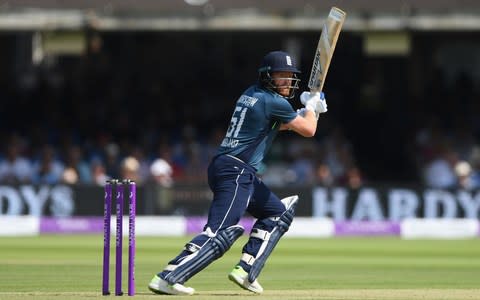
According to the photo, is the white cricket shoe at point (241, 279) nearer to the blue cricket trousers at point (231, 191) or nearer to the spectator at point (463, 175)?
the blue cricket trousers at point (231, 191)

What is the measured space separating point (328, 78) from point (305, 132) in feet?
41.6

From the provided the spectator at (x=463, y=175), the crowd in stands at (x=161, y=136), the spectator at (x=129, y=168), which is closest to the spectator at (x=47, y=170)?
the crowd in stands at (x=161, y=136)

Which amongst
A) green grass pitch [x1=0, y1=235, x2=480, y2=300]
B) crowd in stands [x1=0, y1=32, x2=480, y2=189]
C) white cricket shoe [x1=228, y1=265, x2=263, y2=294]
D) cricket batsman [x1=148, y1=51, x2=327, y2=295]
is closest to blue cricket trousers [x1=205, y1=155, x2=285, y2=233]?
cricket batsman [x1=148, y1=51, x2=327, y2=295]

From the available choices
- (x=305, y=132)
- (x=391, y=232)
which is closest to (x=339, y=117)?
(x=391, y=232)

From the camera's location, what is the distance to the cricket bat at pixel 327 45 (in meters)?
6.71

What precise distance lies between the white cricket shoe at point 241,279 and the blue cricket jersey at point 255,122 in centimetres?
60

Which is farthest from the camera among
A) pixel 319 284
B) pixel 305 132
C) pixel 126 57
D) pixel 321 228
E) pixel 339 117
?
pixel 126 57

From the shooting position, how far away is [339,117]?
60.6 ft

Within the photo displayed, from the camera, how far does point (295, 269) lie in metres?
9.38

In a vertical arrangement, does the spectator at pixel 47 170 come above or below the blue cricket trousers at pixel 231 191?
below

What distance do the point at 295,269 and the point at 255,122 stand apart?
3156 mm

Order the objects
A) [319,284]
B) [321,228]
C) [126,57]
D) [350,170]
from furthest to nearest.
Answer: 1. [126,57]
2. [350,170]
3. [321,228]
4. [319,284]

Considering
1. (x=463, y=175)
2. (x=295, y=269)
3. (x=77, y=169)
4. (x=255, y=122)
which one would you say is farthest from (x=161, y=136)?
(x=255, y=122)

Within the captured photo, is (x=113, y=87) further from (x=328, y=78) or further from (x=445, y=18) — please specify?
(x=445, y=18)
